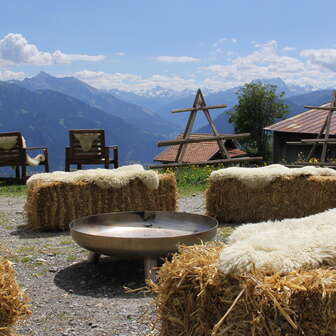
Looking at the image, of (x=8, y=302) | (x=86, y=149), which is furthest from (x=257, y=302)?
(x=86, y=149)

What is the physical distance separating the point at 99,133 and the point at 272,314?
12070 mm

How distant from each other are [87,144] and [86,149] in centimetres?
14

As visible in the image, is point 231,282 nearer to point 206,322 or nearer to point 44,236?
point 206,322

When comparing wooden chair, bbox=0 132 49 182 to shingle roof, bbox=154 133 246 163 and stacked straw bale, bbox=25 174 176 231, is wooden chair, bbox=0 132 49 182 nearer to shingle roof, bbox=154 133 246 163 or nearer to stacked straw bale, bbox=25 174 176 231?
stacked straw bale, bbox=25 174 176 231

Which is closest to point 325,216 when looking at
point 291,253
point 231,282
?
point 291,253

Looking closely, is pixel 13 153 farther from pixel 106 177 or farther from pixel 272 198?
pixel 272 198

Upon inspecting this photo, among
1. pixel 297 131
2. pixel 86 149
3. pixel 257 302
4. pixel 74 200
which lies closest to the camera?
pixel 257 302

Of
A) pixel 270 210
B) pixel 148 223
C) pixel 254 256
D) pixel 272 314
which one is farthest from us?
pixel 270 210

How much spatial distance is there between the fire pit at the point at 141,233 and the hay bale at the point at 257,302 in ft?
7.44

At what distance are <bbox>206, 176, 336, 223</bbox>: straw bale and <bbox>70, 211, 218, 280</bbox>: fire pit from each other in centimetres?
245

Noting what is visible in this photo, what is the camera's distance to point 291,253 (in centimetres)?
280

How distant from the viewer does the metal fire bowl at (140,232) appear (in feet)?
16.6

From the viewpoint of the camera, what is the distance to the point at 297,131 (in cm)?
2567

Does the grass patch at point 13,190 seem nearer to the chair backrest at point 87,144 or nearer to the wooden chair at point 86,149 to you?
the wooden chair at point 86,149
